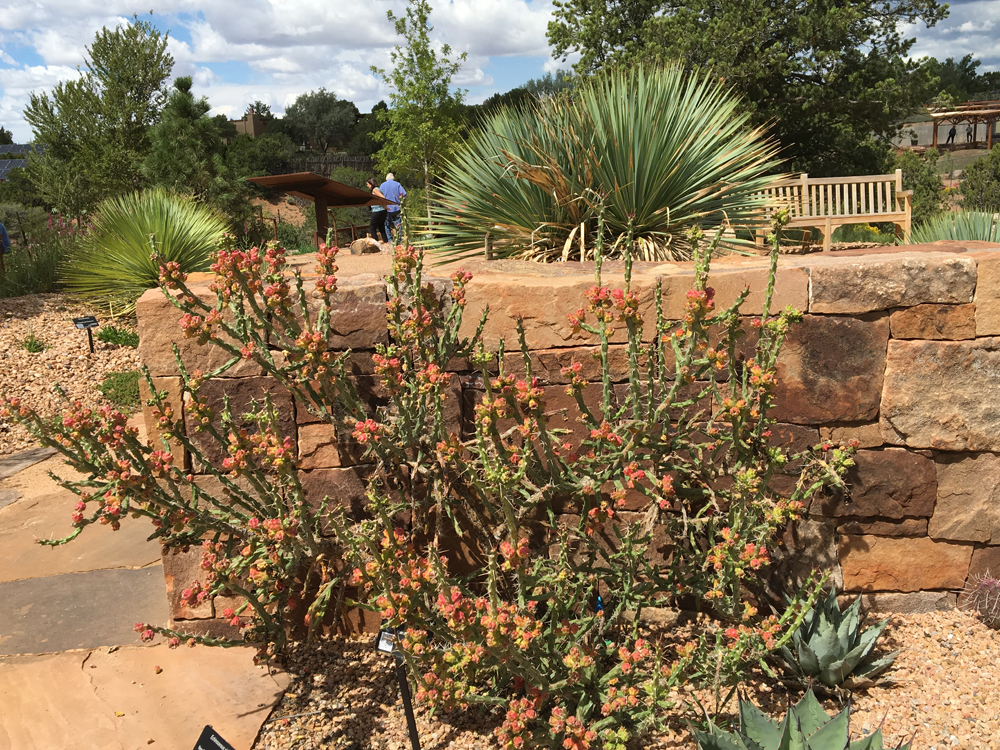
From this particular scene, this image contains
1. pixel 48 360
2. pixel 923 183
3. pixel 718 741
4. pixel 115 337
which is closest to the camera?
pixel 718 741

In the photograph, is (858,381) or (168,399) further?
(168,399)

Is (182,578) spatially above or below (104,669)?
above

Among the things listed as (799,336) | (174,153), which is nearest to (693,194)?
(799,336)

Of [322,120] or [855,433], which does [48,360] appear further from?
[322,120]

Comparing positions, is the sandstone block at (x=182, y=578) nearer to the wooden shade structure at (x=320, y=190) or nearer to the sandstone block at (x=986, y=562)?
the sandstone block at (x=986, y=562)

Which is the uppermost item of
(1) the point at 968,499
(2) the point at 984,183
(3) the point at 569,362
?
(2) the point at 984,183

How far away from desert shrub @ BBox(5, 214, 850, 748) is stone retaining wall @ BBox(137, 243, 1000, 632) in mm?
126

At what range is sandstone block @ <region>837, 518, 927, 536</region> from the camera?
3.20 meters

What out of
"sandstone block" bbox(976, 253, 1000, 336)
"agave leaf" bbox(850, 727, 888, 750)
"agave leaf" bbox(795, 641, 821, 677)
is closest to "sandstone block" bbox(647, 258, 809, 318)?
"sandstone block" bbox(976, 253, 1000, 336)

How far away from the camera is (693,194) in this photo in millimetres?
4320

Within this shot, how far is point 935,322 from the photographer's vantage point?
298 cm

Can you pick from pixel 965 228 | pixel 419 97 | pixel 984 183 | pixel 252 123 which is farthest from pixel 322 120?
pixel 965 228

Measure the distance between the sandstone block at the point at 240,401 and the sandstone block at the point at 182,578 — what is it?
40 centimetres

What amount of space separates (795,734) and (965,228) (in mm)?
4889
